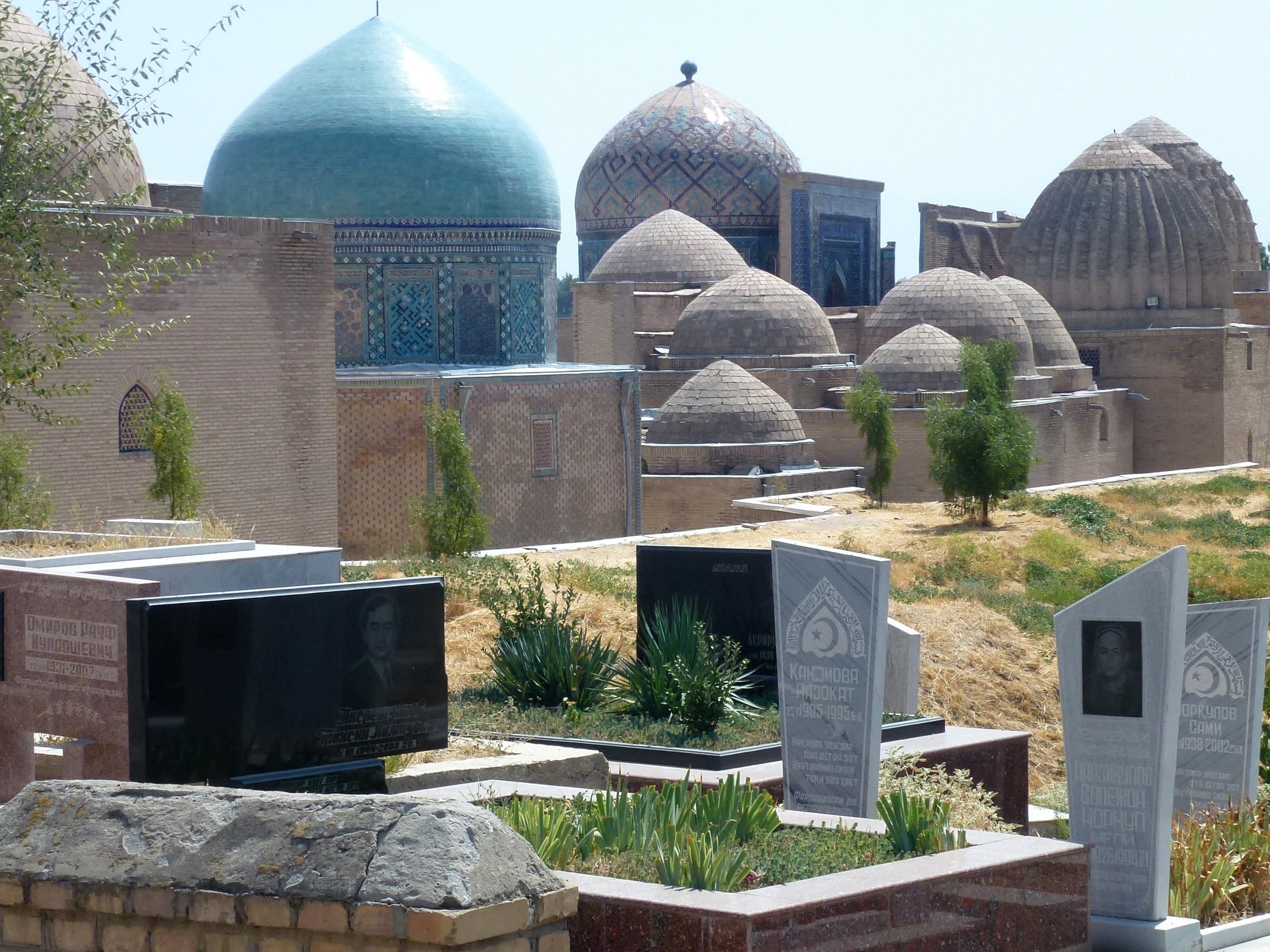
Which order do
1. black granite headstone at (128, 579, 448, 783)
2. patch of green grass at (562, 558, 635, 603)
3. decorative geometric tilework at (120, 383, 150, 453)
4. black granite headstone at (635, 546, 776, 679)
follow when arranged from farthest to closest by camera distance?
decorative geometric tilework at (120, 383, 150, 453), patch of green grass at (562, 558, 635, 603), black granite headstone at (635, 546, 776, 679), black granite headstone at (128, 579, 448, 783)

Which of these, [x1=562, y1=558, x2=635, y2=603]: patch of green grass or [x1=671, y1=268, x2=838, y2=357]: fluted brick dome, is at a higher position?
[x1=671, y1=268, x2=838, y2=357]: fluted brick dome

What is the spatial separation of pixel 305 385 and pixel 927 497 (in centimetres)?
1093

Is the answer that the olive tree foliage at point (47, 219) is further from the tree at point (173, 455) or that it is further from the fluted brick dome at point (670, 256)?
the fluted brick dome at point (670, 256)

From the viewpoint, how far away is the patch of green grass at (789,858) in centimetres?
464

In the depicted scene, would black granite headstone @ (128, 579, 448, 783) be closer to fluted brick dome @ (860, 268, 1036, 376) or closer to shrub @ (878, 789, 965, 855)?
shrub @ (878, 789, 965, 855)

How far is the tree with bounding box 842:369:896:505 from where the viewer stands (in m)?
21.9

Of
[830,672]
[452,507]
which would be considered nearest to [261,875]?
[830,672]

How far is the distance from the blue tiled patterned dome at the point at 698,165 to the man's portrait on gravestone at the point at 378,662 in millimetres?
27279

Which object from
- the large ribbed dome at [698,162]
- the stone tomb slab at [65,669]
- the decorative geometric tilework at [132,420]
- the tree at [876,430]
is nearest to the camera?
the stone tomb slab at [65,669]

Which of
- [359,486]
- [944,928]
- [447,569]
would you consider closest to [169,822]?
[944,928]

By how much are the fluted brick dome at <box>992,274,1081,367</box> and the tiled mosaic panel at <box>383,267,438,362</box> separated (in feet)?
41.2

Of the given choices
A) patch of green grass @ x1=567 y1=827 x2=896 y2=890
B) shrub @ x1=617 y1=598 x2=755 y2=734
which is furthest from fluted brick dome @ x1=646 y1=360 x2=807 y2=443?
patch of green grass @ x1=567 y1=827 x2=896 y2=890

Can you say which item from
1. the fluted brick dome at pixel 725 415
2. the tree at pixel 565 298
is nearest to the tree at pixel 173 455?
the fluted brick dome at pixel 725 415

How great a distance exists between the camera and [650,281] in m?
29.6
